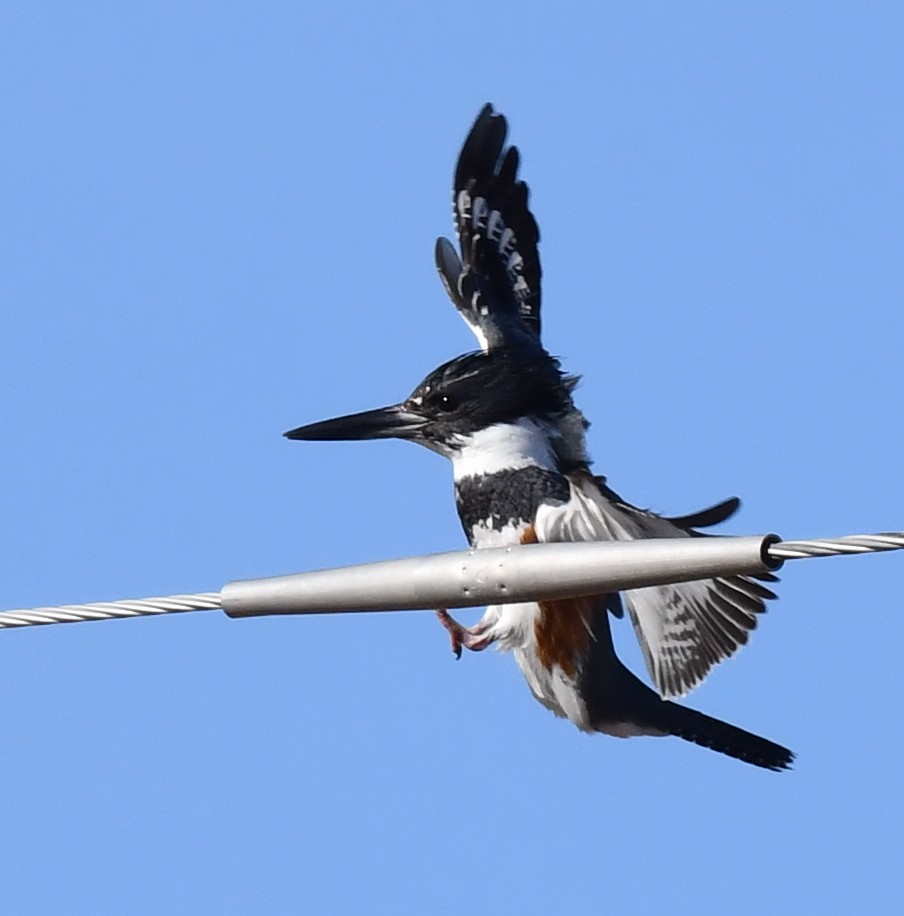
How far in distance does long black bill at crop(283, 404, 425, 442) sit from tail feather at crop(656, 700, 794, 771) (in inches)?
30.8

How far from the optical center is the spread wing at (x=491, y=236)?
14.9ft

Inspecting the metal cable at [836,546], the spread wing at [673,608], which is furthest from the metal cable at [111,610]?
the spread wing at [673,608]

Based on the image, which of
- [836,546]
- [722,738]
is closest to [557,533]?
[722,738]

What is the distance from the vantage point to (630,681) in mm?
3881

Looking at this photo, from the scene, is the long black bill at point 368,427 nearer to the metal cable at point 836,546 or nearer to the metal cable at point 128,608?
the metal cable at point 128,608

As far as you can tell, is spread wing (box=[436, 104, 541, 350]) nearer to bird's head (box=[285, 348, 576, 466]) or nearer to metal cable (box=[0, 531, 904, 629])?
bird's head (box=[285, 348, 576, 466])

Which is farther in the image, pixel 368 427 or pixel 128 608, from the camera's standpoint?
pixel 368 427

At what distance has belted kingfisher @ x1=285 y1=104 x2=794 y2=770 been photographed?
3641 millimetres

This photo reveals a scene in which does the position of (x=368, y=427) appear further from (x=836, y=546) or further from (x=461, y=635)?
(x=836, y=546)

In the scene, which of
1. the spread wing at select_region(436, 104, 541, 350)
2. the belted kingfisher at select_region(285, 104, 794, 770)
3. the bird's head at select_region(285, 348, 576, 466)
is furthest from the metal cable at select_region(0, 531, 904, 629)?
the spread wing at select_region(436, 104, 541, 350)

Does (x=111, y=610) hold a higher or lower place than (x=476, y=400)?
lower

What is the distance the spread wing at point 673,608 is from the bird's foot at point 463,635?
0.22 metres

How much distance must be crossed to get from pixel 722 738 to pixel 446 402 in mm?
874

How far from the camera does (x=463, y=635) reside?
3.64 m
